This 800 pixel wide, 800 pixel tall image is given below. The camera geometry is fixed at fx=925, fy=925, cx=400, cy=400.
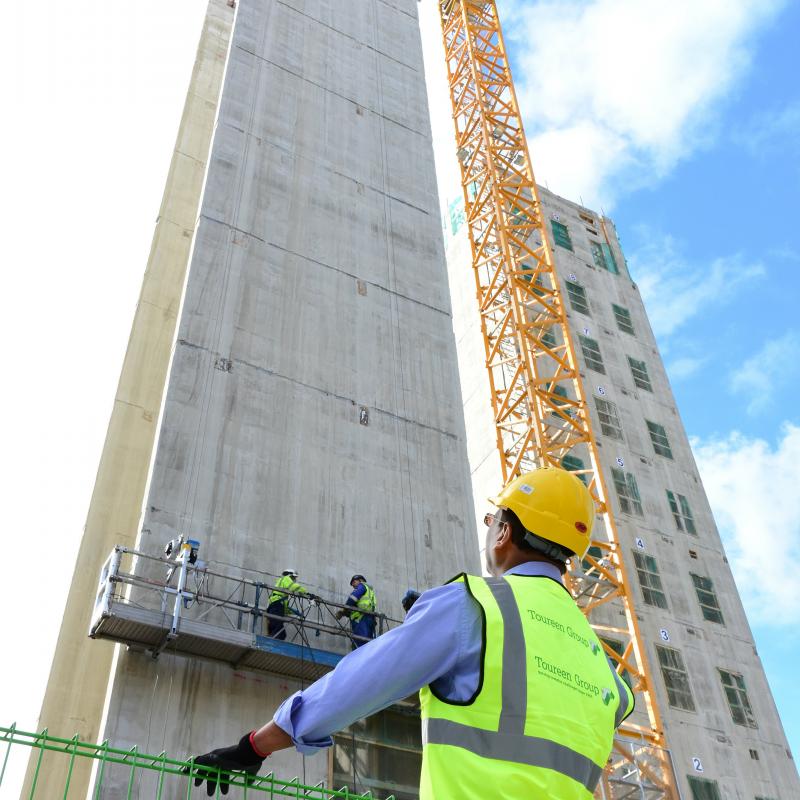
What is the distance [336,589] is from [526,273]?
23.7 meters

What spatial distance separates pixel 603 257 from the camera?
42156 mm

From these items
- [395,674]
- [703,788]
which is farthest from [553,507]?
[703,788]

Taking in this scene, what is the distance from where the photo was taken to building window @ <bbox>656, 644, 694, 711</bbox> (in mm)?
27781

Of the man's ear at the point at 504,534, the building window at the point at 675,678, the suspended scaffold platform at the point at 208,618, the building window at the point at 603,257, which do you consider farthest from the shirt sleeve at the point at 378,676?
the building window at the point at 603,257

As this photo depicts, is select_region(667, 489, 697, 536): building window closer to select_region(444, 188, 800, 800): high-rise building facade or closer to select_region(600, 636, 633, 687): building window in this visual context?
select_region(444, 188, 800, 800): high-rise building facade

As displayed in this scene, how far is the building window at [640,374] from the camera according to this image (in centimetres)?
3762

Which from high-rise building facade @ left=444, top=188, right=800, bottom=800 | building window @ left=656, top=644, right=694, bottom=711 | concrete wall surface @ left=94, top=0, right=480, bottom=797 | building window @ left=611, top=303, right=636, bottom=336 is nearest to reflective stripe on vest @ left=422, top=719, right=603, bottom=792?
concrete wall surface @ left=94, top=0, right=480, bottom=797

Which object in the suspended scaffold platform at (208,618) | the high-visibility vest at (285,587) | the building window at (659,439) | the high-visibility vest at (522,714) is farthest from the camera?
the building window at (659,439)

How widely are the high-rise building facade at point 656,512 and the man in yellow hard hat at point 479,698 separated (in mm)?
25249

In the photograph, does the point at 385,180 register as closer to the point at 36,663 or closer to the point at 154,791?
the point at 36,663

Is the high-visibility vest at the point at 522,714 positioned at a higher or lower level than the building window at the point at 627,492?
lower

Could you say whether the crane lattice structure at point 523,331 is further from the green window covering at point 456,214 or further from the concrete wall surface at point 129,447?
the concrete wall surface at point 129,447

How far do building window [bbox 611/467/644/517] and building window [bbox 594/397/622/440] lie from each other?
1.75 meters

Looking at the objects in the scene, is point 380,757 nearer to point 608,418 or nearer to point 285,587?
point 285,587
